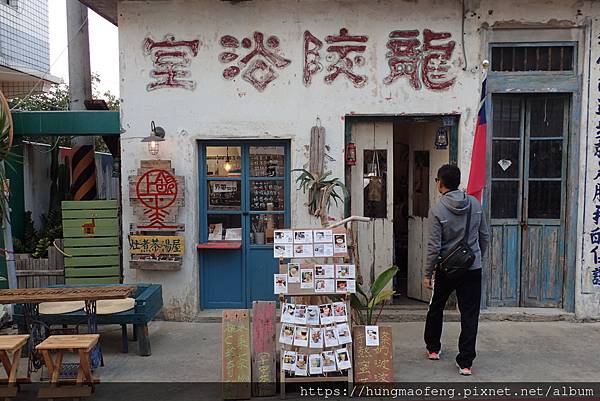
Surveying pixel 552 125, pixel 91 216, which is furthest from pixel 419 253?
pixel 91 216

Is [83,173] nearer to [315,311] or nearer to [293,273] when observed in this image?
[293,273]

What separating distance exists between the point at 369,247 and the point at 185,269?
2325mm

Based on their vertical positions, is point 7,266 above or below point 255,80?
below

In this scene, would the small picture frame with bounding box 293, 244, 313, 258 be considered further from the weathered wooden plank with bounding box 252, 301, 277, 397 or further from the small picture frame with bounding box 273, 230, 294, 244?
the weathered wooden plank with bounding box 252, 301, 277, 397

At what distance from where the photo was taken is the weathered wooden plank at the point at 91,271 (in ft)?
22.0

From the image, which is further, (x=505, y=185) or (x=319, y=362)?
(x=505, y=185)

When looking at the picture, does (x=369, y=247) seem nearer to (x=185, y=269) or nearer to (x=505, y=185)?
(x=505, y=185)

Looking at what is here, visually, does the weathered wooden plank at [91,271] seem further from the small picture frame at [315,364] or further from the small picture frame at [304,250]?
the small picture frame at [315,364]

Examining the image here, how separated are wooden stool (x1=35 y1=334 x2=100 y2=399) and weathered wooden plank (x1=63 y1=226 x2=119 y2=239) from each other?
2.32 meters

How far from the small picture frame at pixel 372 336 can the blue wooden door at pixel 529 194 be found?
2.68m

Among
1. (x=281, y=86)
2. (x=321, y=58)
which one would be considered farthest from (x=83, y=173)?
(x=321, y=58)

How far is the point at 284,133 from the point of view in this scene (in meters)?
6.66

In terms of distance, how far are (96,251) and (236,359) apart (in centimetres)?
303

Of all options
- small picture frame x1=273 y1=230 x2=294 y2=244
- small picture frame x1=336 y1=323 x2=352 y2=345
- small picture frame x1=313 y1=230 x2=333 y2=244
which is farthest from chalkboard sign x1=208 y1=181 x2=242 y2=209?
small picture frame x1=336 y1=323 x2=352 y2=345
